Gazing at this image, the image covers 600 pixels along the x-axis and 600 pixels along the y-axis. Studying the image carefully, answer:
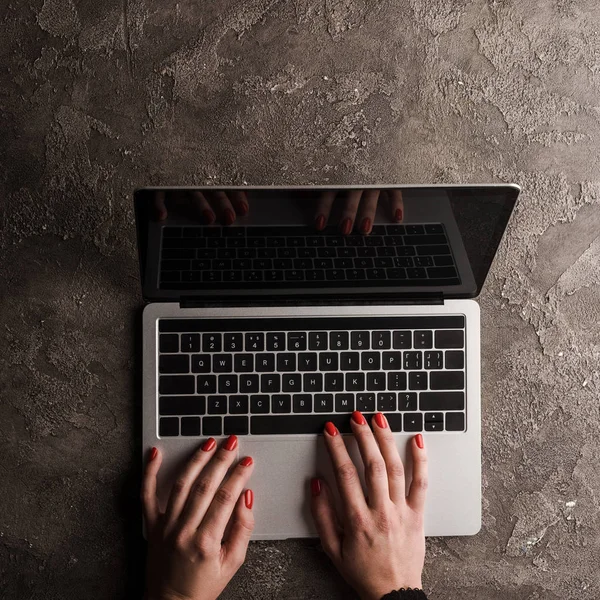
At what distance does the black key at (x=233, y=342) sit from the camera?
33.4 inches

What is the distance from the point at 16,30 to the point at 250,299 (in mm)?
534

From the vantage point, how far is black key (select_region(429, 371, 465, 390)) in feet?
2.81

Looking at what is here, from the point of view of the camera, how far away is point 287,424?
0.85m

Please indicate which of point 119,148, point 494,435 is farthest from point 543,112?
point 119,148

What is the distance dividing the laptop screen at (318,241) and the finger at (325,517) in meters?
0.28

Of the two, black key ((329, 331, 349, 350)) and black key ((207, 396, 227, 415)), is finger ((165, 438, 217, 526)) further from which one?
black key ((329, 331, 349, 350))

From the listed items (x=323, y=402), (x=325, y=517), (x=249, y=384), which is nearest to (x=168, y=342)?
(x=249, y=384)

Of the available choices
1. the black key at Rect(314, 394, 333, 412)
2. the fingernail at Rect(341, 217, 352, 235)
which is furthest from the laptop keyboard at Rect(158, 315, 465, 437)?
→ the fingernail at Rect(341, 217, 352, 235)

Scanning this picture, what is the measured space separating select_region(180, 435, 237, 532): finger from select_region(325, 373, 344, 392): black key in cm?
16

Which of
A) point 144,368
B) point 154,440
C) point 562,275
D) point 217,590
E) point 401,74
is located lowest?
point 217,590

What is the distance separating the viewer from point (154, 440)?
2.79 ft

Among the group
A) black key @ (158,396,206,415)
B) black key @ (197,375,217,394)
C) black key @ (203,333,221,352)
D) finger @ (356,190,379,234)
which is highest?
finger @ (356,190,379,234)

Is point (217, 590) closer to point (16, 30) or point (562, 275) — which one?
point (562, 275)

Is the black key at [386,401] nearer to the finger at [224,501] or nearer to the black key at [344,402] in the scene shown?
the black key at [344,402]
